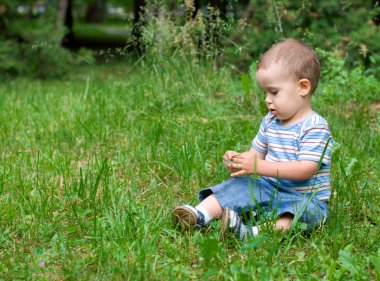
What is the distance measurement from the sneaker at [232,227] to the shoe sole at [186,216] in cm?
17

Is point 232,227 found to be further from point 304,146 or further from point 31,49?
point 31,49

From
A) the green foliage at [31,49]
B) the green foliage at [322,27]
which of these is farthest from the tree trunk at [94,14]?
the green foliage at [322,27]

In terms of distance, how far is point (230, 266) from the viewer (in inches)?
100

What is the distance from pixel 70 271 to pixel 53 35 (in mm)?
6723

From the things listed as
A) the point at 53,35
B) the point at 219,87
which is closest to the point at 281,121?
the point at 219,87

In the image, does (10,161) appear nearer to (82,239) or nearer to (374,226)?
(82,239)

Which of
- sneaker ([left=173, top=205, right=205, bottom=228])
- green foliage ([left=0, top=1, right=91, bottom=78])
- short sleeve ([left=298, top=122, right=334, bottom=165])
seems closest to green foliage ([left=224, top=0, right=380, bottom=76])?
green foliage ([left=0, top=1, right=91, bottom=78])

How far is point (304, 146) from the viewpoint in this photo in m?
3.10

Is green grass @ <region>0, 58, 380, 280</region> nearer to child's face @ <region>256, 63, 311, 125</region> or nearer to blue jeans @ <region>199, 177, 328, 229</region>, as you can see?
blue jeans @ <region>199, 177, 328, 229</region>

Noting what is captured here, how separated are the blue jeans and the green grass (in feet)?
0.29

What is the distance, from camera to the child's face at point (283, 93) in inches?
123

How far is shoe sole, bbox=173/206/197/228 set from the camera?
300cm

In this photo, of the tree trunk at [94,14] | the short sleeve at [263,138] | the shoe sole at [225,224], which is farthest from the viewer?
the tree trunk at [94,14]

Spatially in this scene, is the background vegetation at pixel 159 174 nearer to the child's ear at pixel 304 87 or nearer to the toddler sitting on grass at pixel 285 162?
the toddler sitting on grass at pixel 285 162
